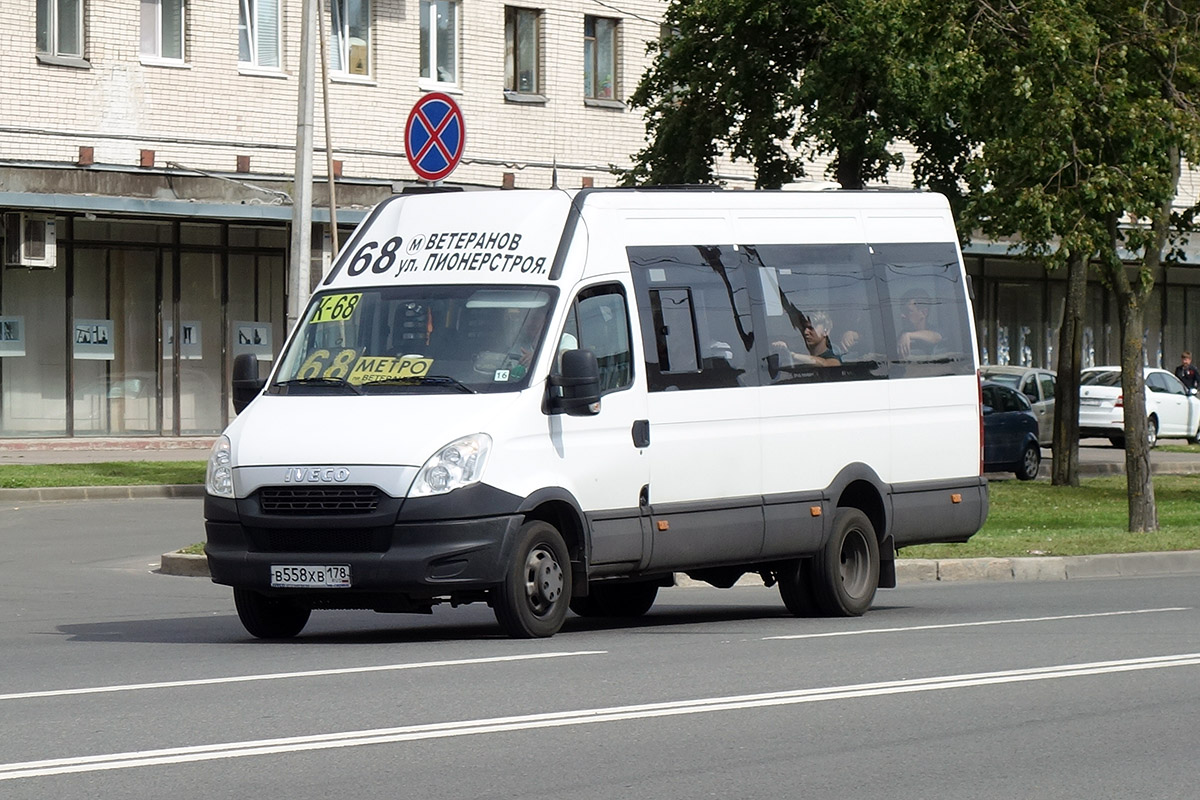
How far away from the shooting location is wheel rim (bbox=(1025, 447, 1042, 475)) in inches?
1284

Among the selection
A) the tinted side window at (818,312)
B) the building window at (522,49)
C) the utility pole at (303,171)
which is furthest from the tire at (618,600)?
the building window at (522,49)

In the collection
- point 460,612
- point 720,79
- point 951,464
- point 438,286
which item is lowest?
point 460,612

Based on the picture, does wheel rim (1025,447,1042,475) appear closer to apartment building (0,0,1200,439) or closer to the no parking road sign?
apartment building (0,0,1200,439)

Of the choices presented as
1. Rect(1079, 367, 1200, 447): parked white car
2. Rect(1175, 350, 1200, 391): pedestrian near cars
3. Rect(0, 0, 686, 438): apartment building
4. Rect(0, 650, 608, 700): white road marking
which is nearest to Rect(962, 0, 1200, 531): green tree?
Rect(0, 650, 608, 700): white road marking

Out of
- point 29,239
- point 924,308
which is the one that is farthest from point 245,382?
point 29,239

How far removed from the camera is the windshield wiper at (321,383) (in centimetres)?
1185

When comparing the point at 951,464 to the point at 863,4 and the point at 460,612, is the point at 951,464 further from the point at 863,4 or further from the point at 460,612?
the point at 863,4

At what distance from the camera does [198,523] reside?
23078 mm

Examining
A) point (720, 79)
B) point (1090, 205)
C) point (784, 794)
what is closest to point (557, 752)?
point (784, 794)

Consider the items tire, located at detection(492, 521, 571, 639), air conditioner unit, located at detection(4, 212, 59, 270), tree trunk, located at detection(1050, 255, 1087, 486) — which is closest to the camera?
tire, located at detection(492, 521, 571, 639)

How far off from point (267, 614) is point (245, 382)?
55.7 inches

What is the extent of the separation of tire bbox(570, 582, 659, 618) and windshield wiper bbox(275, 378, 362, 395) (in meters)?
2.87

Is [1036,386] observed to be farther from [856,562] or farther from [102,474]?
[856,562]

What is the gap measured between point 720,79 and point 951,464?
18.7 metres
